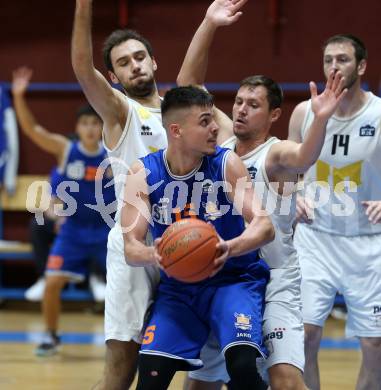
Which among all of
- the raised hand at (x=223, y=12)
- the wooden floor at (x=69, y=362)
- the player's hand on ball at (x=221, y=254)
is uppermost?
the raised hand at (x=223, y=12)

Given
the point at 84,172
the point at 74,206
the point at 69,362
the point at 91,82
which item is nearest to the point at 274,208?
the point at 91,82

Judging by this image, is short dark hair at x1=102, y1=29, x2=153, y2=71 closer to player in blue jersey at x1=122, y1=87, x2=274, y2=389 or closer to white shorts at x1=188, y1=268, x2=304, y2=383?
player in blue jersey at x1=122, y1=87, x2=274, y2=389

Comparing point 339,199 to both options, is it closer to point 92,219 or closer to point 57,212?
point 92,219

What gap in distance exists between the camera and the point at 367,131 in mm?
5477

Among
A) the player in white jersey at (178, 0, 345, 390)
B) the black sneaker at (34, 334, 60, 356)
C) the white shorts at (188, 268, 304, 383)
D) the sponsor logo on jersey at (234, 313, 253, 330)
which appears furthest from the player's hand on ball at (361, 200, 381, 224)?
the black sneaker at (34, 334, 60, 356)

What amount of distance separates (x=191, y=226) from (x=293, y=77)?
21.4 feet

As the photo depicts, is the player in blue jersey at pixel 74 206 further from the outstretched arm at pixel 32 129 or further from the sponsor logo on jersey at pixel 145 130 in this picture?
the sponsor logo on jersey at pixel 145 130

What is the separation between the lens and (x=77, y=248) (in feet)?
27.7

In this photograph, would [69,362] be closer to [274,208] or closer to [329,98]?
[274,208]

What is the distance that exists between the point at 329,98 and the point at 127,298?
4.77 ft

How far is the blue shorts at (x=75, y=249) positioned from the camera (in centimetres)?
824

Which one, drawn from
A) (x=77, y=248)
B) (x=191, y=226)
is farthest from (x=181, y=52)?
(x=191, y=226)

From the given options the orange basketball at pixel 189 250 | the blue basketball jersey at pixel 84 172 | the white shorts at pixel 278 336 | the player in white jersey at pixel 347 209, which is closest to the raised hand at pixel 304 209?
the player in white jersey at pixel 347 209

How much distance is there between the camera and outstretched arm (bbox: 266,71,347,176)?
435 cm
